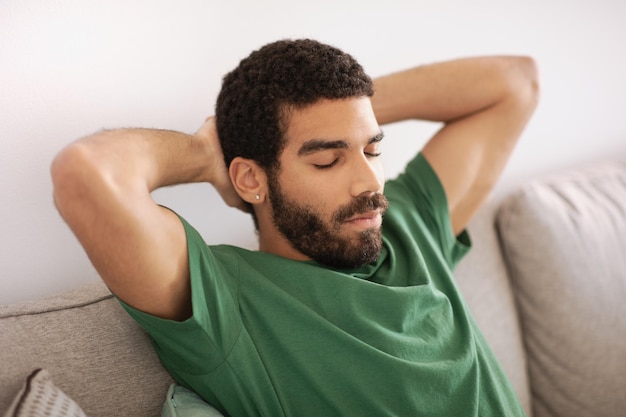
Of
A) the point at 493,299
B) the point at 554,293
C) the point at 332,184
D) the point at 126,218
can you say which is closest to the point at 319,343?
the point at 332,184

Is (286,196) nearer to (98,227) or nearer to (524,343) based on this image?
(98,227)

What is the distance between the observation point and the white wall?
1.16 m

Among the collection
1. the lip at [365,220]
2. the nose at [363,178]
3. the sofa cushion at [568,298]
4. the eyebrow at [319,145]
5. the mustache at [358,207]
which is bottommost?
the sofa cushion at [568,298]

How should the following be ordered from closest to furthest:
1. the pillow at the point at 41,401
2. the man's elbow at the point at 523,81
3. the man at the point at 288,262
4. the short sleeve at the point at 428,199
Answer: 1. the pillow at the point at 41,401
2. the man at the point at 288,262
3. the short sleeve at the point at 428,199
4. the man's elbow at the point at 523,81

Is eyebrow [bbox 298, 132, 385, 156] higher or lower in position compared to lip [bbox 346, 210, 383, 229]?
higher

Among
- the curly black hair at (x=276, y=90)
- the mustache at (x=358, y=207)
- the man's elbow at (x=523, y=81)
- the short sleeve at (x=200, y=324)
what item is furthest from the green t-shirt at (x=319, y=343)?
the man's elbow at (x=523, y=81)

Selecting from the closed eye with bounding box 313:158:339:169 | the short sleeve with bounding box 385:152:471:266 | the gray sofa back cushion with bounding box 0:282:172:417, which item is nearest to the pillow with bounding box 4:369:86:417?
the gray sofa back cushion with bounding box 0:282:172:417

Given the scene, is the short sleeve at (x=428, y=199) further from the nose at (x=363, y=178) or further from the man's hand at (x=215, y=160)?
the man's hand at (x=215, y=160)

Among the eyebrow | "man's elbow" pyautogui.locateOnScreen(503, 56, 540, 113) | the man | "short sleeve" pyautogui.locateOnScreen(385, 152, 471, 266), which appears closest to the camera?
the man

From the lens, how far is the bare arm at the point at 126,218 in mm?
901

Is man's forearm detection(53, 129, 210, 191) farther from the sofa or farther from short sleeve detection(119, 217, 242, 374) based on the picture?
the sofa

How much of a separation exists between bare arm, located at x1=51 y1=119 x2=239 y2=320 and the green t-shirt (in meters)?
0.03

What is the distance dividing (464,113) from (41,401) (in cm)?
112

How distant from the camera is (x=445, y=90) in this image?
4.86 feet
